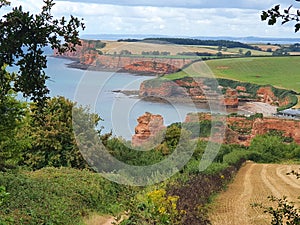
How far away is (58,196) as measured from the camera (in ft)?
42.1

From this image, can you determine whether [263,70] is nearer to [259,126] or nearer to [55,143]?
[259,126]

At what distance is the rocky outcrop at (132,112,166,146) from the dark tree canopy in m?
14.5

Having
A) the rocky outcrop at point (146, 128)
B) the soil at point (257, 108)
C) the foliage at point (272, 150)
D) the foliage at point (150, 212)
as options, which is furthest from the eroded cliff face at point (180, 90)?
the soil at point (257, 108)

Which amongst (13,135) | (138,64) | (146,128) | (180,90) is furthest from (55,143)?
(180,90)

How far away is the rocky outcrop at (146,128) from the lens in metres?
22.1

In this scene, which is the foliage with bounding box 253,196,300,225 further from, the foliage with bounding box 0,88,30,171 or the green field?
the green field

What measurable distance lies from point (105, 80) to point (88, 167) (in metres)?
3.61

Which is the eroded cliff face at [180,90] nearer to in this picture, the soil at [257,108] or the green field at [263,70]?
the soil at [257,108]

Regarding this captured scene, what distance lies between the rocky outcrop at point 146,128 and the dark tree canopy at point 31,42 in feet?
47.7

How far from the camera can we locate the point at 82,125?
19.7 meters

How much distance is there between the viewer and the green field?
77312 millimetres

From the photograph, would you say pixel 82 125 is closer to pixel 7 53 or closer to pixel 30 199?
pixel 30 199

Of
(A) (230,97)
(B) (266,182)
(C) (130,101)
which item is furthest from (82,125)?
(A) (230,97)

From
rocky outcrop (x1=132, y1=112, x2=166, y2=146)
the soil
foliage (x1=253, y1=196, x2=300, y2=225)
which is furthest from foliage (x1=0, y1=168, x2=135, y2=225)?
the soil
